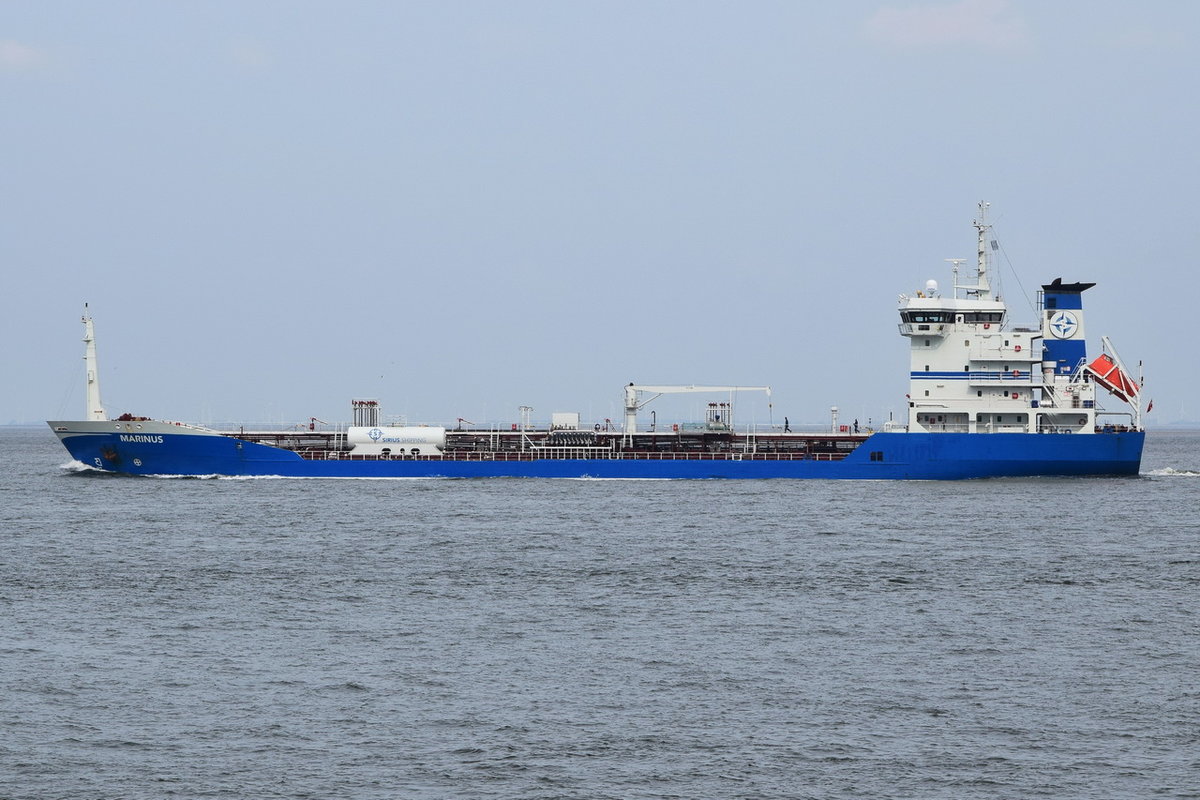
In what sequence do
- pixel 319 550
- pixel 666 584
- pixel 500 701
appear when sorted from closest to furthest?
pixel 500 701
pixel 666 584
pixel 319 550

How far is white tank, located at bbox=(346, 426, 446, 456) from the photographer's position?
69.5 meters

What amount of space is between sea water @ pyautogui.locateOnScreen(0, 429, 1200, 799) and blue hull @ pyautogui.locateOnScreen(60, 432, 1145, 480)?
1313 cm

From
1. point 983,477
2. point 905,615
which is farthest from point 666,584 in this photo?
point 983,477

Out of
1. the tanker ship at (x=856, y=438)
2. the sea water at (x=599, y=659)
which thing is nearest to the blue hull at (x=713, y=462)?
the tanker ship at (x=856, y=438)

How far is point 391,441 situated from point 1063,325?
33844 millimetres

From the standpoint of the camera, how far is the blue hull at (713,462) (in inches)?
2516

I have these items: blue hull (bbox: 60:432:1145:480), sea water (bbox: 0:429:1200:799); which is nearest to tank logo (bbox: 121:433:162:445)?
blue hull (bbox: 60:432:1145:480)

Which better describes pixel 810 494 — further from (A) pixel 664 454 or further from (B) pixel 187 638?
(B) pixel 187 638

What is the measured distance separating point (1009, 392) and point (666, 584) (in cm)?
3345

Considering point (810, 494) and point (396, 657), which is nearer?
point (396, 657)

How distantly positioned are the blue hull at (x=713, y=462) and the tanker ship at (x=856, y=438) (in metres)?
0.07

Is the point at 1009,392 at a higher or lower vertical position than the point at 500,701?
higher

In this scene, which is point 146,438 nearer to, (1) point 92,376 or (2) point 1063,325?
(1) point 92,376

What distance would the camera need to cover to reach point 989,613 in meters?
32.3
